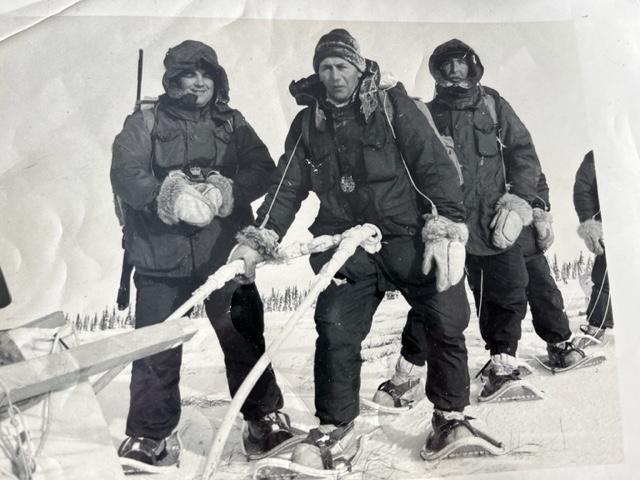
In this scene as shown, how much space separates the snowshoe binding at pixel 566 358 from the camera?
778 mm

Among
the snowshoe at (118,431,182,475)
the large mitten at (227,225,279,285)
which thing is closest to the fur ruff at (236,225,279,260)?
the large mitten at (227,225,279,285)

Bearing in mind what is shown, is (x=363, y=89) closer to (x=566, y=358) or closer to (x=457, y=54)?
(x=457, y=54)

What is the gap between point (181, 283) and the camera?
717mm

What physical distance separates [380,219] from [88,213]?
325mm

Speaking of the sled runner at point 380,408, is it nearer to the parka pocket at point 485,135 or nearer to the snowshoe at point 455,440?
the snowshoe at point 455,440

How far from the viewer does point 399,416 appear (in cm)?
73

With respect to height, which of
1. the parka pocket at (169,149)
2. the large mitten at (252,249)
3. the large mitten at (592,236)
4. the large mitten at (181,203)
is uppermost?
the parka pocket at (169,149)

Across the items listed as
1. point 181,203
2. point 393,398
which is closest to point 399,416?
point 393,398

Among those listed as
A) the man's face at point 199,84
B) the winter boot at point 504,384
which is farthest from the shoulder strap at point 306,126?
the winter boot at point 504,384

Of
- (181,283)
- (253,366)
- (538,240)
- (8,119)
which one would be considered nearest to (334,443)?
(253,366)

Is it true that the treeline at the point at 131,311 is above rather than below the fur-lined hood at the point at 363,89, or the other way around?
below

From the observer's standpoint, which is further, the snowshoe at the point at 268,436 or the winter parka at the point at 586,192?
the winter parka at the point at 586,192

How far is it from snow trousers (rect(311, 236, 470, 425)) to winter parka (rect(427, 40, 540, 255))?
8 centimetres

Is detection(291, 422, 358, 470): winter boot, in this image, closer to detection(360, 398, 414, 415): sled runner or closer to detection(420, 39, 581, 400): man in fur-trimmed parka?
detection(360, 398, 414, 415): sled runner
